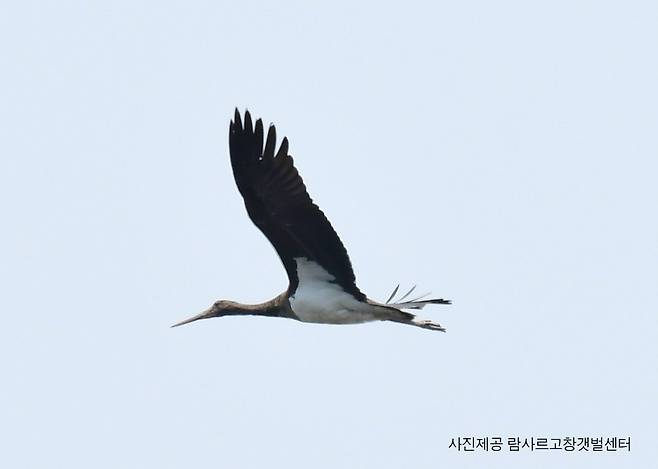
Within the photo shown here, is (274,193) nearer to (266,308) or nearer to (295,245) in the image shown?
(295,245)

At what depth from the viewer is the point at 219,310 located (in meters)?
18.5

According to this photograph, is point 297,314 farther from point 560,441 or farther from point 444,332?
point 560,441

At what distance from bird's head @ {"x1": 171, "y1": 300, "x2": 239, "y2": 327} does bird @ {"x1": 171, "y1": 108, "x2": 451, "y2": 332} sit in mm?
13

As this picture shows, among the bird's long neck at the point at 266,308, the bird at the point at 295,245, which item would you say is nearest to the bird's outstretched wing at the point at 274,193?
the bird at the point at 295,245

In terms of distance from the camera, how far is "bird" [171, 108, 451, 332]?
614 inches

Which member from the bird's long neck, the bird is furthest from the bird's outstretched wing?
the bird's long neck

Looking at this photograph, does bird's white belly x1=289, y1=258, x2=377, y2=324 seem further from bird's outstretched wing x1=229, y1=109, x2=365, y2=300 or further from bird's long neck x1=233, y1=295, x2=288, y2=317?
bird's outstretched wing x1=229, y1=109, x2=365, y2=300

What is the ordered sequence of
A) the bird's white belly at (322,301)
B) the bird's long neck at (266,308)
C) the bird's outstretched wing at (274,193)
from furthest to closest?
the bird's long neck at (266,308)
the bird's white belly at (322,301)
the bird's outstretched wing at (274,193)

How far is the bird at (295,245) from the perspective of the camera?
15594 mm

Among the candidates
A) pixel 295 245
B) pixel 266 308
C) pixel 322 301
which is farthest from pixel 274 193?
pixel 266 308

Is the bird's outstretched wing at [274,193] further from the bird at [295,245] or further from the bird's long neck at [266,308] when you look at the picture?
the bird's long neck at [266,308]

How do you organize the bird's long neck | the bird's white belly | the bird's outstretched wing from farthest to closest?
the bird's long neck < the bird's white belly < the bird's outstretched wing

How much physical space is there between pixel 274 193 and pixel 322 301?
1.94 m

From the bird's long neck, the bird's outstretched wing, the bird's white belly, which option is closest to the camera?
the bird's outstretched wing
